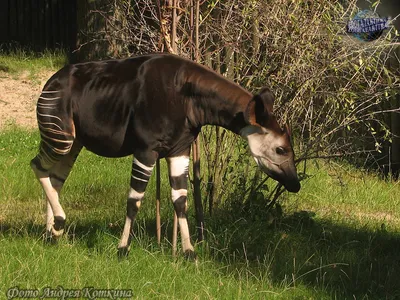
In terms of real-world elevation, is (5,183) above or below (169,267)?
below

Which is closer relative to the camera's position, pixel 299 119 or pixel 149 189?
pixel 299 119

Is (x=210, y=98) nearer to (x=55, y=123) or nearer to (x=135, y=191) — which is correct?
(x=135, y=191)

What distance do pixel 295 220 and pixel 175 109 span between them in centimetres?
231

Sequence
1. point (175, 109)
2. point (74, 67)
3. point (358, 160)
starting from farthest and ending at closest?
point (358, 160) < point (74, 67) < point (175, 109)

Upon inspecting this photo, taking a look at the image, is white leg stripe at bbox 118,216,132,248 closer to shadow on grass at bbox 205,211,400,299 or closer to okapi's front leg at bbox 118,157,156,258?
okapi's front leg at bbox 118,157,156,258

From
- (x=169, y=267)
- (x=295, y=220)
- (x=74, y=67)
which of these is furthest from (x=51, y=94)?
(x=295, y=220)

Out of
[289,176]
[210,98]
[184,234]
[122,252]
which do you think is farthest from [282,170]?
[122,252]

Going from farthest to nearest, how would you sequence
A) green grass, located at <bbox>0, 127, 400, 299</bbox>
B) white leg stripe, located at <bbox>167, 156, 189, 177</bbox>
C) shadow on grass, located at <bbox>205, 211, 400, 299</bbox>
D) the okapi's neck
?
1. shadow on grass, located at <bbox>205, 211, 400, 299</bbox>
2. white leg stripe, located at <bbox>167, 156, 189, 177</bbox>
3. the okapi's neck
4. green grass, located at <bbox>0, 127, 400, 299</bbox>

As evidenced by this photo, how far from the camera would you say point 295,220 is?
6.95 m

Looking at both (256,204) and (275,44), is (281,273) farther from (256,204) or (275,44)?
(275,44)

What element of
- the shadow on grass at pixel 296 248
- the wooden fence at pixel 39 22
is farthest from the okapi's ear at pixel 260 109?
the wooden fence at pixel 39 22

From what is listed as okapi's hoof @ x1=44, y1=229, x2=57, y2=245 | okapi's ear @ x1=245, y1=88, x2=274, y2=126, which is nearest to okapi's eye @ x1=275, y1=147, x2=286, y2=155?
okapi's ear @ x1=245, y1=88, x2=274, y2=126

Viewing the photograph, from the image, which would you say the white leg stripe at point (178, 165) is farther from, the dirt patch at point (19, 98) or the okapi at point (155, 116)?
the dirt patch at point (19, 98)

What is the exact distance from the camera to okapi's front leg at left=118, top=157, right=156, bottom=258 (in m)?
5.14
